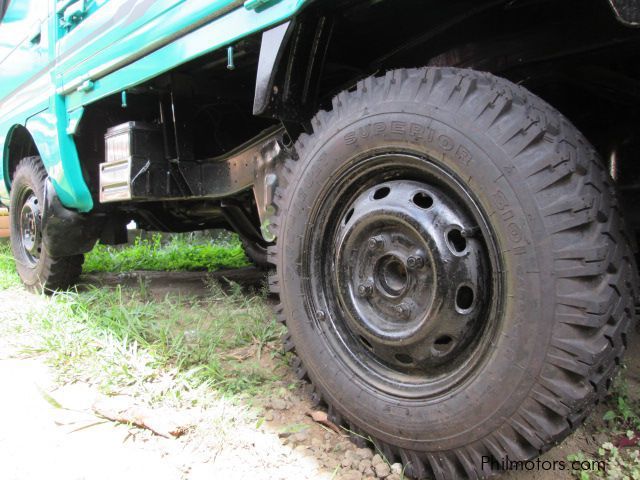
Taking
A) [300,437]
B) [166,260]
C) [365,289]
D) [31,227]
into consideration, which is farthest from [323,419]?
[166,260]

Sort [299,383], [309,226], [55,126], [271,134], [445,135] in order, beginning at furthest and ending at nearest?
[55,126] → [271,134] → [299,383] → [309,226] → [445,135]

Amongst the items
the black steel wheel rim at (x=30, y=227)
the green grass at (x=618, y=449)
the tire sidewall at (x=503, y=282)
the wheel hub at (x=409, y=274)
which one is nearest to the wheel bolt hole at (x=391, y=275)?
the wheel hub at (x=409, y=274)

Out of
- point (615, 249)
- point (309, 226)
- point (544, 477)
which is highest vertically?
point (615, 249)

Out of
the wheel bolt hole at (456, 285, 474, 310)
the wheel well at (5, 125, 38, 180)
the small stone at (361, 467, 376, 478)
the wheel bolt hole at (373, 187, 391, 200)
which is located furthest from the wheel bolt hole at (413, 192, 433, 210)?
the wheel well at (5, 125, 38, 180)

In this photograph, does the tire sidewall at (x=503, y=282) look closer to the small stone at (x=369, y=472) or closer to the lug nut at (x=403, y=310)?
the small stone at (x=369, y=472)

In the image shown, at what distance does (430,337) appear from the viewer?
1430 mm

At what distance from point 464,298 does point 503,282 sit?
0.18 metres

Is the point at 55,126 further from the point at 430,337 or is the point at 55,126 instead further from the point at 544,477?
the point at 544,477

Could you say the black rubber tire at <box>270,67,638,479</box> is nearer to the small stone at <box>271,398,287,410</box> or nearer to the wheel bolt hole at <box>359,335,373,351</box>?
the wheel bolt hole at <box>359,335,373,351</box>

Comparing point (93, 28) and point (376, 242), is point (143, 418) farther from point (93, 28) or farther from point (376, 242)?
point (93, 28)

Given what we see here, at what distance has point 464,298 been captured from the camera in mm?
1426

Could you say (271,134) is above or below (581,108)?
below

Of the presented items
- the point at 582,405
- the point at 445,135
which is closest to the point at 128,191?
the point at 445,135

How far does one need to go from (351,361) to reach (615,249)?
845 millimetres
